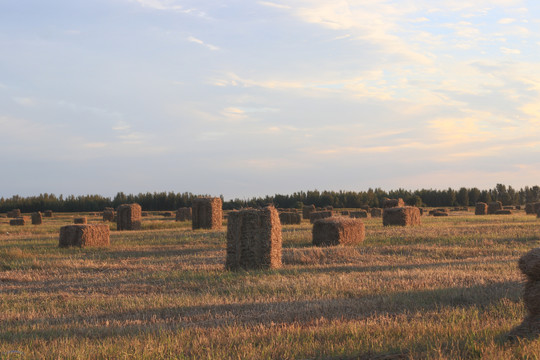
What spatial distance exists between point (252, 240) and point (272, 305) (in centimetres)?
520

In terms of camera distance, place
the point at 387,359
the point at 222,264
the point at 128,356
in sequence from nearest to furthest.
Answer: the point at 387,359 → the point at 128,356 → the point at 222,264

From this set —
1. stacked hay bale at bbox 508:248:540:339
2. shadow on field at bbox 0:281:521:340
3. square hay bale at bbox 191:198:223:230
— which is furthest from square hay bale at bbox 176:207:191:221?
stacked hay bale at bbox 508:248:540:339

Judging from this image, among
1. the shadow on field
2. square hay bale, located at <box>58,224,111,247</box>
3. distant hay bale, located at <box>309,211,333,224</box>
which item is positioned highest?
distant hay bale, located at <box>309,211,333,224</box>

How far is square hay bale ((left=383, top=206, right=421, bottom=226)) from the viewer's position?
93.9 ft

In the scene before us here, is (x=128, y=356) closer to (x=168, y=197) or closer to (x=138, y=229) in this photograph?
(x=138, y=229)

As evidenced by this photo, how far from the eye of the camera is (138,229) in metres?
32.2

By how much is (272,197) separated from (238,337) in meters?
64.3

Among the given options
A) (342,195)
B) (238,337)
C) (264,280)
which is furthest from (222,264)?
(342,195)

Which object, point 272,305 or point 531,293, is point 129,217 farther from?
point 531,293

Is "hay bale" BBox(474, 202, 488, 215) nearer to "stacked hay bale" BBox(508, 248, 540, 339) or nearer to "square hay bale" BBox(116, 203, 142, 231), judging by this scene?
"square hay bale" BBox(116, 203, 142, 231)

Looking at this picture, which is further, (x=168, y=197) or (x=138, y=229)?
(x=168, y=197)

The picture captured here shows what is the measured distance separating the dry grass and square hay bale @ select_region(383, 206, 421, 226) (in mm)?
10704

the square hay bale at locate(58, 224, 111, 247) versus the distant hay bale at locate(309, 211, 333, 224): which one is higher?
the distant hay bale at locate(309, 211, 333, 224)

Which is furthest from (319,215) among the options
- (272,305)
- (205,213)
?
(272,305)
